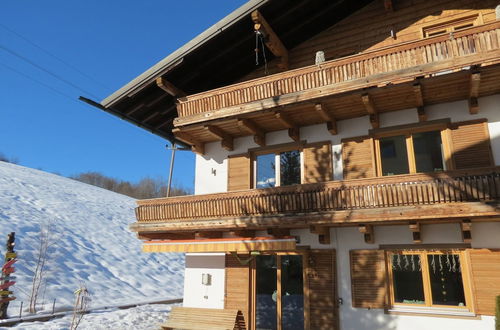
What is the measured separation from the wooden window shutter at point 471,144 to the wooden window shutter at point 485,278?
8.08 feet

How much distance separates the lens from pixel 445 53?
9.84m

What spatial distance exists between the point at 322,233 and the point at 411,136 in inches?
166

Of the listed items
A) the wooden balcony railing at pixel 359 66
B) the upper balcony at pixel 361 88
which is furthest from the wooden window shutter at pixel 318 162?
the wooden balcony railing at pixel 359 66

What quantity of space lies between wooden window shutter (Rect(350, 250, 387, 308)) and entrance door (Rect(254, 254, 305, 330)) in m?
1.82

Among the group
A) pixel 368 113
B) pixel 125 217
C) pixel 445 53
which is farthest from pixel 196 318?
pixel 125 217

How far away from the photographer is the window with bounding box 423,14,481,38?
11.5m

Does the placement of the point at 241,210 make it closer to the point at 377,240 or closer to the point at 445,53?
the point at 377,240

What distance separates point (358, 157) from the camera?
11742mm

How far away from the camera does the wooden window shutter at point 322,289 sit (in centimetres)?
1086

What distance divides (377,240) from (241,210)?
436cm

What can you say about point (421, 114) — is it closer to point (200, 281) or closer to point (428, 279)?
point (428, 279)

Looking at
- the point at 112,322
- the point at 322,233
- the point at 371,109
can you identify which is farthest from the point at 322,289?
the point at 112,322

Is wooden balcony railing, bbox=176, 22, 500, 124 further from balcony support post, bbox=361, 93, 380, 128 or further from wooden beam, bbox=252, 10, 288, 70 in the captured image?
wooden beam, bbox=252, 10, 288, 70

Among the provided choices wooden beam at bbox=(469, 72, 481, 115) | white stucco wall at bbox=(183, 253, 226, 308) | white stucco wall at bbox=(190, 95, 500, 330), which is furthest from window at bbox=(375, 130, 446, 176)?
white stucco wall at bbox=(183, 253, 226, 308)
